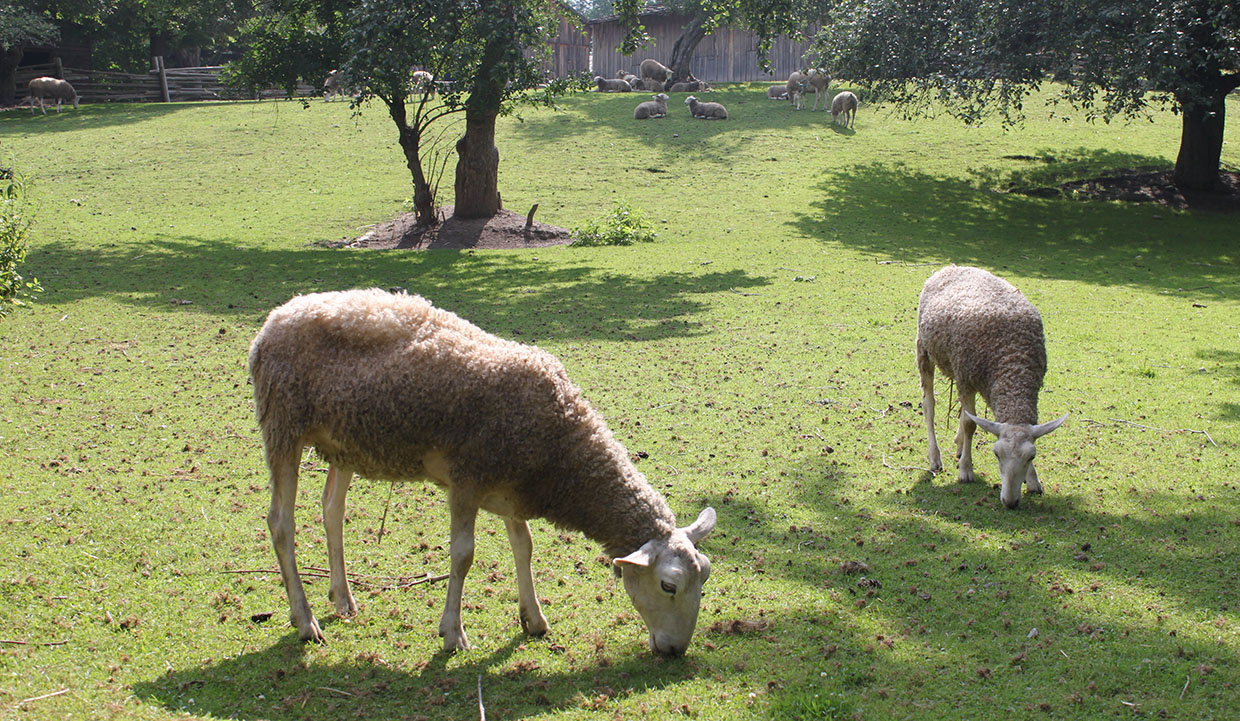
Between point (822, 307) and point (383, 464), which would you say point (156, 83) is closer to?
point (822, 307)

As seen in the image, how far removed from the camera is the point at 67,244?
56.2ft

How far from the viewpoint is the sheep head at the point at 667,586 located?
459cm

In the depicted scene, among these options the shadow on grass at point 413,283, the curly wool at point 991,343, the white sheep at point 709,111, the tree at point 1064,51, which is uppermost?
the tree at point 1064,51

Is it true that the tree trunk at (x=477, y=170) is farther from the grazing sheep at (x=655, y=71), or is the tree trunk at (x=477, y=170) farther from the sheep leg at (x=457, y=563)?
the grazing sheep at (x=655, y=71)

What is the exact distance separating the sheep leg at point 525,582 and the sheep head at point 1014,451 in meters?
3.55

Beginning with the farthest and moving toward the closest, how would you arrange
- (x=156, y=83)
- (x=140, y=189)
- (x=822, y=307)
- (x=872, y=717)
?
(x=156, y=83)
(x=140, y=189)
(x=822, y=307)
(x=872, y=717)

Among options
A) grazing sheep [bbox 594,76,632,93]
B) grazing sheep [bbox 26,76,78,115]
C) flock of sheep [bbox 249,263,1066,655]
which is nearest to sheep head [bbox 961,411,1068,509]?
flock of sheep [bbox 249,263,1066,655]

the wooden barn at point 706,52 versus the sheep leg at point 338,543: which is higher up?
the wooden barn at point 706,52

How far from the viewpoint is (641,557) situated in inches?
179

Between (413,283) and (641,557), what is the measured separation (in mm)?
10774

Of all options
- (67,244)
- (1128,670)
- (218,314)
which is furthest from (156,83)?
(1128,670)

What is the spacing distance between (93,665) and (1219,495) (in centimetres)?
740

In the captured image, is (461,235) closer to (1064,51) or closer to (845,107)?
(1064,51)

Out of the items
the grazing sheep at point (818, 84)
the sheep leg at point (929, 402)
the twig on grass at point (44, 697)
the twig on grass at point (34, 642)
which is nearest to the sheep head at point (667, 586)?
the twig on grass at point (44, 697)
